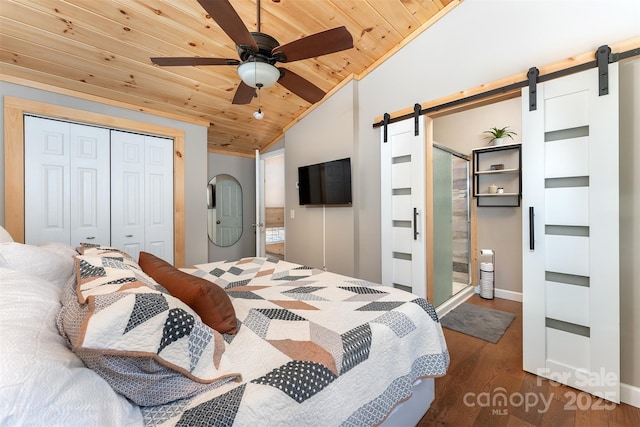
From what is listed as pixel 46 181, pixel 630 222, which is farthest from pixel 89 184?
pixel 630 222

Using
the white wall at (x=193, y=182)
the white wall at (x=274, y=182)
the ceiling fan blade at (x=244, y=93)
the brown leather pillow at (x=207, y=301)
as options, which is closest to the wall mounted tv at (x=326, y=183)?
the white wall at (x=274, y=182)

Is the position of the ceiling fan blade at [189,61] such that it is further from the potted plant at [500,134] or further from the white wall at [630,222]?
the potted plant at [500,134]

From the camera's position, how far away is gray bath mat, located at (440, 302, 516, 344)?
255cm

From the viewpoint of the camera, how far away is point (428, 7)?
2545 millimetres

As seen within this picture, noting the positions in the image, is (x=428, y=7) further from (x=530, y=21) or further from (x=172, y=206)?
(x=172, y=206)

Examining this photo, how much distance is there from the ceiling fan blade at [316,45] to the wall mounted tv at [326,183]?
5.43 feet

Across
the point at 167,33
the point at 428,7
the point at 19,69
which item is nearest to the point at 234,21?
the point at 167,33

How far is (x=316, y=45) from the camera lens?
1.54m

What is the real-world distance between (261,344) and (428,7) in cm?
310

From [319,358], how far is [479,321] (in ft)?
8.33

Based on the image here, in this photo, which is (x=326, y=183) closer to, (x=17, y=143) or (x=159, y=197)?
(x=159, y=197)

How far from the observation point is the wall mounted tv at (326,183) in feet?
10.6

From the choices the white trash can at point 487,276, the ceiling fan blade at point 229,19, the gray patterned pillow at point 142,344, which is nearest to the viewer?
the gray patterned pillow at point 142,344

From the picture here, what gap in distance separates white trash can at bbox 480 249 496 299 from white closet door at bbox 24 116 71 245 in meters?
4.65
